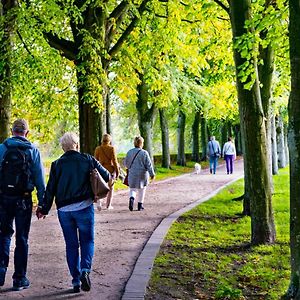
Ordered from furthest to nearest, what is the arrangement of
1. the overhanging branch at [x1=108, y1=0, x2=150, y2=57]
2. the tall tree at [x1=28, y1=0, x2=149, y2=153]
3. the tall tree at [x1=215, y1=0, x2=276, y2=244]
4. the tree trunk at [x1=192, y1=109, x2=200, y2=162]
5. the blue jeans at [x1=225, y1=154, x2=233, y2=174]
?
the tree trunk at [x1=192, y1=109, x2=200, y2=162] < the blue jeans at [x1=225, y1=154, x2=233, y2=174] < the overhanging branch at [x1=108, y1=0, x2=150, y2=57] < the tall tree at [x1=28, y1=0, x2=149, y2=153] < the tall tree at [x1=215, y1=0, x2=276, y2=244]

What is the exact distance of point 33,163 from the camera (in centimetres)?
629

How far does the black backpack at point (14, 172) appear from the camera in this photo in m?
6.17

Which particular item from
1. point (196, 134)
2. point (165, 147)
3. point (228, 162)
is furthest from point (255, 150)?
point (196, 134)

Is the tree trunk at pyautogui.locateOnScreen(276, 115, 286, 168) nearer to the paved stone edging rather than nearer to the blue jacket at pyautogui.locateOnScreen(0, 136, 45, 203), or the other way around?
the paved stone edging

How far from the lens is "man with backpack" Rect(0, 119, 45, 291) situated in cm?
618

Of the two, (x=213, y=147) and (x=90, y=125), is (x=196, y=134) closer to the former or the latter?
(x=213, y=147)

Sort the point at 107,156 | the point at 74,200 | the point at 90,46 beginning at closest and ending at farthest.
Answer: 1. the point at 74,200
2. the point at 107,156
3. the point at 90,46

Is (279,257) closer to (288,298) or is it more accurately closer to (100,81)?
(288,298)

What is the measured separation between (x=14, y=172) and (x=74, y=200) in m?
0.74

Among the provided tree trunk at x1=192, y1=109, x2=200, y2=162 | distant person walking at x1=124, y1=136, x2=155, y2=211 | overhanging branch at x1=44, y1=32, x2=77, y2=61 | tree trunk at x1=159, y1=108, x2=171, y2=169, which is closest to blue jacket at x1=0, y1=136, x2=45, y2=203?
distant person walking at x1=124, y1=136, x2=155, y2=211

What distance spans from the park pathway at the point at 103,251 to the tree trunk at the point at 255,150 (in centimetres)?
195

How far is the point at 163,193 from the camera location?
18156 millimetres

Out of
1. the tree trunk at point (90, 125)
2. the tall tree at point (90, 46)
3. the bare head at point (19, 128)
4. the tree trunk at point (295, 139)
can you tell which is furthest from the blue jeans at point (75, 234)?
the tree trunk at point (90, 125)

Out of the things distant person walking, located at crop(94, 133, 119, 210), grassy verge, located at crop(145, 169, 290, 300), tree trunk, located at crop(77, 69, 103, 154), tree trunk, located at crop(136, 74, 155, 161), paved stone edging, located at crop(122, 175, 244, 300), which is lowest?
grassy verge, located at crop(145, 169, 290, 300)
